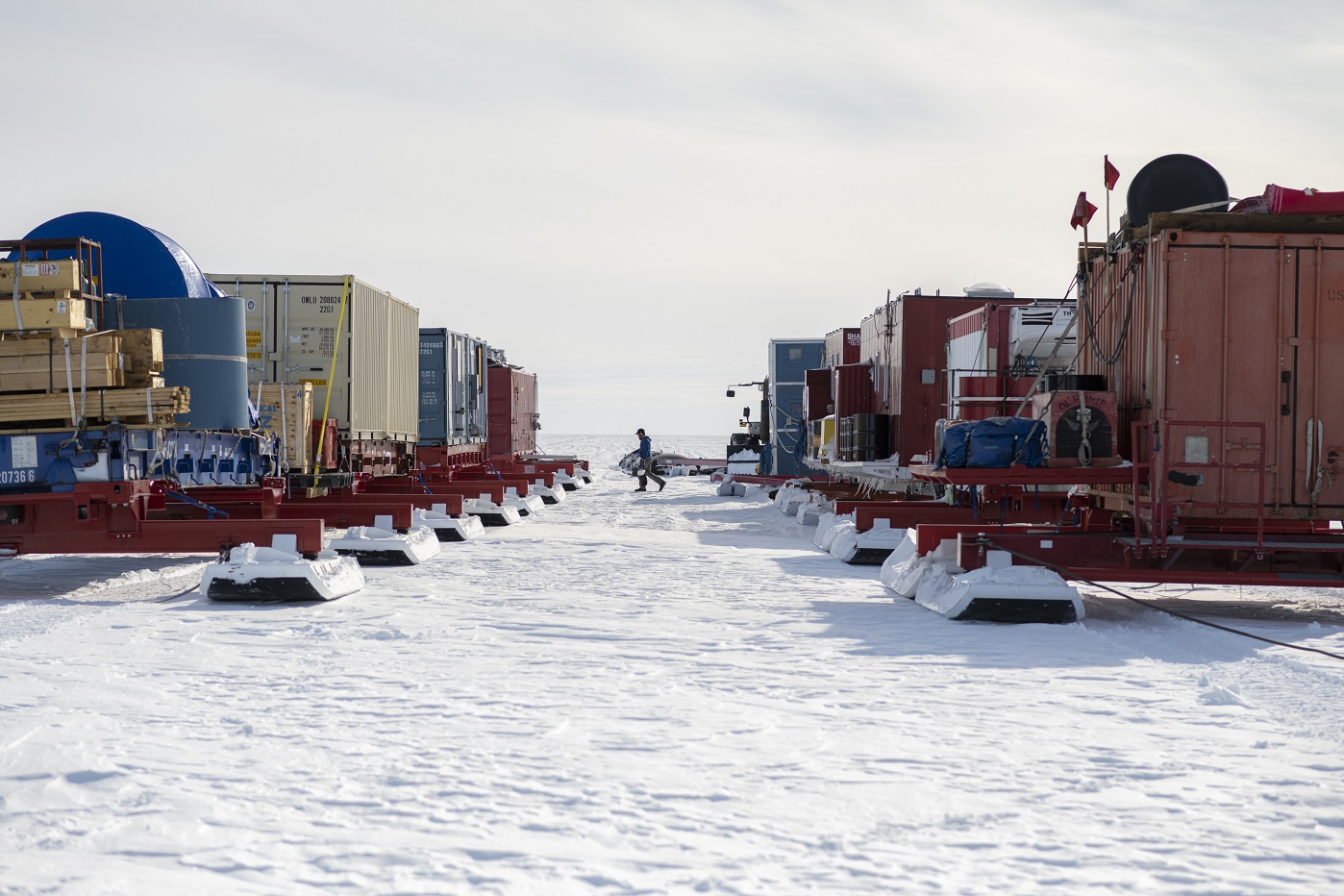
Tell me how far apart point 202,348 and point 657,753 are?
8192 millimetres

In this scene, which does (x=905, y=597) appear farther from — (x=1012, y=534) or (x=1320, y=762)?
(x=1320, y=762)

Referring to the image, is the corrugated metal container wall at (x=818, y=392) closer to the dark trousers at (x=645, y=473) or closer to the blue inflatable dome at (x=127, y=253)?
the dark trousers at (x=645, y=473)

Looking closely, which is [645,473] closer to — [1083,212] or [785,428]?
[785,428]

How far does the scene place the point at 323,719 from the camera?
6098 mm

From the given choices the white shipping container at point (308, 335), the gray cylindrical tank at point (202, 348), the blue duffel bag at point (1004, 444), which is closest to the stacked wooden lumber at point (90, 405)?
the gray cylindrical tank at point (202, 348)

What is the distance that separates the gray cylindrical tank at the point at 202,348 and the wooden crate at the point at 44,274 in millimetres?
1251

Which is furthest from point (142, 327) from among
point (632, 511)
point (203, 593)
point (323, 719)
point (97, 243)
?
point (632, 511)

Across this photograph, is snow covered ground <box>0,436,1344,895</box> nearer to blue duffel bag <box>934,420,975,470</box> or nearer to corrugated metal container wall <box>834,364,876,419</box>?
blue duffel bag <box>934,420,975,470</box>

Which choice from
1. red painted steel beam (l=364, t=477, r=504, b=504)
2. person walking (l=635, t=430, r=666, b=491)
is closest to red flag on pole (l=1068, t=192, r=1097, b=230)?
red painted steel beam (l=364, t=477, r=504, b=504)

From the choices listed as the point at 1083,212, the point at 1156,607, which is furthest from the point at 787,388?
A: the point at 1156,607

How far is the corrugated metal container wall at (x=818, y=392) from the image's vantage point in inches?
1094

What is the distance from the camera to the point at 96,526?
1071 cm

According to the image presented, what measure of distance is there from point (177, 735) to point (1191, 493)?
7.73 m

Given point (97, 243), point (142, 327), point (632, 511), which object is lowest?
point (632, 511)
